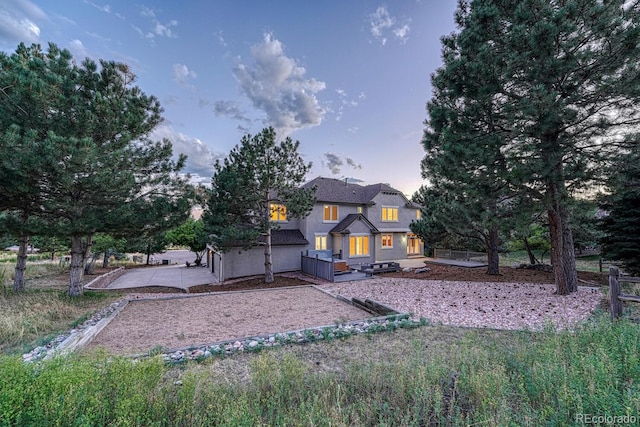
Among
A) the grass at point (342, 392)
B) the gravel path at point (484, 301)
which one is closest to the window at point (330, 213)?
the gravel path at point (484, 301)

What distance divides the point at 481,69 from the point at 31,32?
14.8 metres

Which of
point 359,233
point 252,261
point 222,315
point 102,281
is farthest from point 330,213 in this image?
point 102,281

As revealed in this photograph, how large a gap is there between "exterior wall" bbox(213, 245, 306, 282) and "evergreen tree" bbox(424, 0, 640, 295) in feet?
43.1

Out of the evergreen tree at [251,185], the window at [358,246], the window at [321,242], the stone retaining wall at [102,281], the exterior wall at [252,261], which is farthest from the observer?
the window at [358,246]

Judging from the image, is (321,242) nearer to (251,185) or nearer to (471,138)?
(251,185)

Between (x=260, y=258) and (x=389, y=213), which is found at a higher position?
(x=389, y=213)

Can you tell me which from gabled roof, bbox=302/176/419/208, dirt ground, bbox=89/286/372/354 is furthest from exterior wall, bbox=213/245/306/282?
dirt ground, bbox=89/286/372/354

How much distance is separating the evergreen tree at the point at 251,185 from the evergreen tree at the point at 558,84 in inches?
319

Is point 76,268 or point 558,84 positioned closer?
point 558,84

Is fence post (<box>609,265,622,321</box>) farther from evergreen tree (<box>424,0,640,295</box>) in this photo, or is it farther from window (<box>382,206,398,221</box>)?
window (<box>382,206,398,221</box>)

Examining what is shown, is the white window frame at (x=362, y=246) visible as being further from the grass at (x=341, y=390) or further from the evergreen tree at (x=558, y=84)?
the grass at (x=341, y=390)

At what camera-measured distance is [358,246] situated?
66.8ft

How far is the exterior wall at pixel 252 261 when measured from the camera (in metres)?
16.0

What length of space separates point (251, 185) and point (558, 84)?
1217 cm
